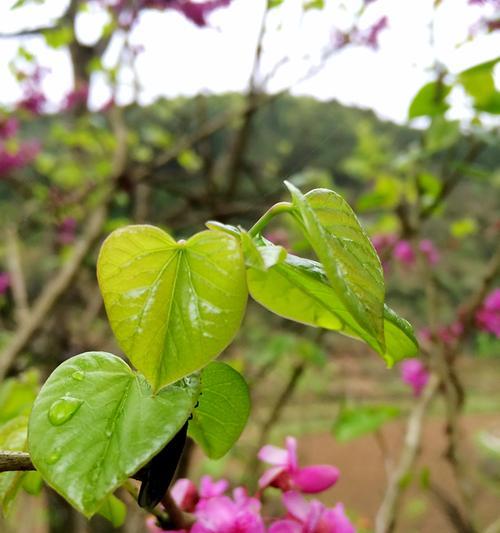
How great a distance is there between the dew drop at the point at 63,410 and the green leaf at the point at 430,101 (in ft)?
1.94

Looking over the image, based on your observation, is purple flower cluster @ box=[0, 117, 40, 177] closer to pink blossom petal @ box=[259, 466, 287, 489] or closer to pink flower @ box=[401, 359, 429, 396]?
pink flower @ box=[401, 359, 429, 396]

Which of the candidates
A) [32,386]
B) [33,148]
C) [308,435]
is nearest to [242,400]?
[32,386]

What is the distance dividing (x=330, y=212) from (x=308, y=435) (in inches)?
127

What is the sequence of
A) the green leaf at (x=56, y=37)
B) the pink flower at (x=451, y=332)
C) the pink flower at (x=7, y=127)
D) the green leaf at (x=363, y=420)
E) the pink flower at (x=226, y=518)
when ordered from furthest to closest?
the pink flower at (x=7, y=127), the green leaf at (x=56, y=37), the pink flower at (x=451, y=332), the green leaf at (x=363, y=420), the pink flower at (x=226, y=518)

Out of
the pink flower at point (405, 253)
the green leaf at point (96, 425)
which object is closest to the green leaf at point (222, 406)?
the green leaf at point (96, 425)

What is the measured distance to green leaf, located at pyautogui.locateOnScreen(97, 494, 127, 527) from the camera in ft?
0.96

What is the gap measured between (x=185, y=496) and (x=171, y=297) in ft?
0.59

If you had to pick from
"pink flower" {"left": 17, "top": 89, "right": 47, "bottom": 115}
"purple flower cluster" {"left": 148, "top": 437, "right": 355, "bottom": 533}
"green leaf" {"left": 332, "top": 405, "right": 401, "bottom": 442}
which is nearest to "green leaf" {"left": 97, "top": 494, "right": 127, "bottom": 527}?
"purple flower cluster" {"left": 148, "top": 437, "right": 355, "bottom": 533}

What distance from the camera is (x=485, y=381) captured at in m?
4.50

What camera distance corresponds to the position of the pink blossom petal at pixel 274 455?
351 mm

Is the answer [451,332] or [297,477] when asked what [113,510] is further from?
[451,332]

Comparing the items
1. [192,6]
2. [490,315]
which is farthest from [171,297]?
[192,6]

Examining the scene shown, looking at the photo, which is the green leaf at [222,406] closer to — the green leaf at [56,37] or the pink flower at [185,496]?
the pink flower at [185,496]

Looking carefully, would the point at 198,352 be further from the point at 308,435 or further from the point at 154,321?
the point at 308,435
